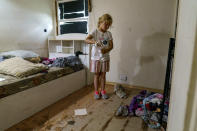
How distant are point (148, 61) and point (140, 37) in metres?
0.49

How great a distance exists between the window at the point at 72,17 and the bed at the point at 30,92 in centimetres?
136

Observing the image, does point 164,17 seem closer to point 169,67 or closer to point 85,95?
point 169,67

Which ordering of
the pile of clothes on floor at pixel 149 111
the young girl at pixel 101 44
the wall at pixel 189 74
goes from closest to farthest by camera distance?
the wall at pixel 189 74 < the pile of clothes on floor at pixel 149 111 < the young girl at pixel 101 44

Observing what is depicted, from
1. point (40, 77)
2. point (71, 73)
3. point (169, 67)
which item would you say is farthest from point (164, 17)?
point (40, 77)

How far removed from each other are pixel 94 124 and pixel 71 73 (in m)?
1.14

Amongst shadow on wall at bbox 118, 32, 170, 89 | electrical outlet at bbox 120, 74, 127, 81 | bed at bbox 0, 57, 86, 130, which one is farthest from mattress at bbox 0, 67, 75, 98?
shadow on wall at bbox 118, 32, 170, 89

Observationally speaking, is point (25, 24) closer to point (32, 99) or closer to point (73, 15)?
point (73, 15)

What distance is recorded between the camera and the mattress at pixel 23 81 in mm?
1500

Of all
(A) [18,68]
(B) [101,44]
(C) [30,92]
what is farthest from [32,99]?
(B) [101,44]

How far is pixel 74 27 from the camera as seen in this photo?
11.2ft

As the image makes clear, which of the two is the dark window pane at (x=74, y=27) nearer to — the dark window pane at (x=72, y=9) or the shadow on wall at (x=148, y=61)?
the dark window pane at (x=72, y=9)

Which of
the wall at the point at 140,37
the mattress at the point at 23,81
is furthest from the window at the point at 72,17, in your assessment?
the mattress at the point at 23,81

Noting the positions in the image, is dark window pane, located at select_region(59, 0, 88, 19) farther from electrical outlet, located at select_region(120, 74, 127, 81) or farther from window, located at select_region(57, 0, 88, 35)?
electrical outlet, located at select_region(120, 74, 127, 81)


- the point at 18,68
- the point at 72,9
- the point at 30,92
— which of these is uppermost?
the point at 72,9
